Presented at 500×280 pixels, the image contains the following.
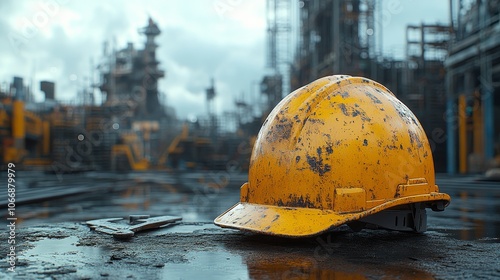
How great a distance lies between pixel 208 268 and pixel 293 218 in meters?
1.03

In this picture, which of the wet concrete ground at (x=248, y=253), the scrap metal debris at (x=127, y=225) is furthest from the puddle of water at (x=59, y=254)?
the scrap metal debris at (x=127, y=225)

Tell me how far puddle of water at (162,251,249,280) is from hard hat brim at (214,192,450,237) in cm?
47

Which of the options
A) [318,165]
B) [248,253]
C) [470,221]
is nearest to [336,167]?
[318,165]

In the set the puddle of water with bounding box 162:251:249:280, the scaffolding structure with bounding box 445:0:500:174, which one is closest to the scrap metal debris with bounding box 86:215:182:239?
the puddle of water with bounding box 162:251:249:280

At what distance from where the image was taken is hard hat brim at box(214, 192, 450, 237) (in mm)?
4035

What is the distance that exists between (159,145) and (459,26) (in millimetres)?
22498

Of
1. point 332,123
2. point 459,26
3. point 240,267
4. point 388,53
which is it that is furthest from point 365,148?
point 388,53

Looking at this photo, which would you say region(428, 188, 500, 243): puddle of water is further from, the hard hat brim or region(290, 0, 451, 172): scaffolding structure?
region(290, 0, 451, 172): scaffolding structure

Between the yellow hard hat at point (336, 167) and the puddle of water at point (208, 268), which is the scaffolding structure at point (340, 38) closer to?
the yellow hard hat at point (336, 167)

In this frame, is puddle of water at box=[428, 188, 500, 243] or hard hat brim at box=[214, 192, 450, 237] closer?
hard hat brim at box=[214, 192, 450, 237]

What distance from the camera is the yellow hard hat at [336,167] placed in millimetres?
4203

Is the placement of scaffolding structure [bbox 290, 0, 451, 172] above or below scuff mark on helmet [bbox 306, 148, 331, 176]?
above

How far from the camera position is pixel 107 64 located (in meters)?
49.1

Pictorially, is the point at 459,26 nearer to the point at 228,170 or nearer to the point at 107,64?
the point at 228,170
